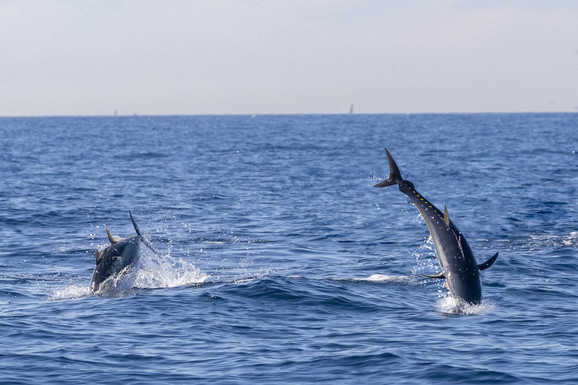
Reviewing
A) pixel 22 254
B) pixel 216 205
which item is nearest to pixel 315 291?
pixel 22 254

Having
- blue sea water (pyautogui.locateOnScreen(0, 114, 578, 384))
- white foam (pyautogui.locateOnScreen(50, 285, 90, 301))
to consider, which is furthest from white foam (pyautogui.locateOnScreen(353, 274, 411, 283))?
white foam (pyautogui.locateOnScreen(50, 285, 90, 301))

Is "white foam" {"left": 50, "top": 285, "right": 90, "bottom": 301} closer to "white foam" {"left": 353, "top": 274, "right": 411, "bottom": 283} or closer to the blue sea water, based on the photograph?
the blue sea water

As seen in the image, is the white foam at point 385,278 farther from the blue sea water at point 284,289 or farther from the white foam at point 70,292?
the white foam at point 70,292

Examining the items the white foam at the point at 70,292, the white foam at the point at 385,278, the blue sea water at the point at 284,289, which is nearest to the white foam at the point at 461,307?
the blue sea water at the point at 284,289

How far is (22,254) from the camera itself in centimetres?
2625

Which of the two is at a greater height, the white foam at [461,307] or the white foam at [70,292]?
the white foam at [461,307]

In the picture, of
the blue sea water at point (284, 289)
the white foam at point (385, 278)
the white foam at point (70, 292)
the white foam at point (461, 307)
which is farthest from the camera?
the white foam at point (385, 278)

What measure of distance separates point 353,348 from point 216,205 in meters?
25.1

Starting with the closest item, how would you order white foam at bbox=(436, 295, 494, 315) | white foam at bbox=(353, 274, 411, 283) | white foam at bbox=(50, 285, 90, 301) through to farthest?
white foam at bbox=(436, 295, 494, 315) < white foam at bbox=(50, 285, 90, 301) < white foam at bbox=(353, 274, 411, 283)

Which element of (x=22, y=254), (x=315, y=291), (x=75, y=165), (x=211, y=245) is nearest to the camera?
(x=315, y=291)

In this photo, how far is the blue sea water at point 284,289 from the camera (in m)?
14.0

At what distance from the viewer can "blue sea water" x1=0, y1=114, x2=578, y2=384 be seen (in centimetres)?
1402

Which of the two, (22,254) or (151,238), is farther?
(151,238)

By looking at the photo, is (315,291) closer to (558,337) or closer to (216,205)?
(558,337)
